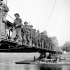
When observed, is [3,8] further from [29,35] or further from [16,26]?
[29,35]

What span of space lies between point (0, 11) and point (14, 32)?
2.64 meters

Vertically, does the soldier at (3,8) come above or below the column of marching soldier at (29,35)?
above

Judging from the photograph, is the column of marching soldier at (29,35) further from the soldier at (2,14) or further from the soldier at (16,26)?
the soldier at (2,14)

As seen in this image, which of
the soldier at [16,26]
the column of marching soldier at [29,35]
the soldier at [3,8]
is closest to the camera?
the soldier at [3,8]

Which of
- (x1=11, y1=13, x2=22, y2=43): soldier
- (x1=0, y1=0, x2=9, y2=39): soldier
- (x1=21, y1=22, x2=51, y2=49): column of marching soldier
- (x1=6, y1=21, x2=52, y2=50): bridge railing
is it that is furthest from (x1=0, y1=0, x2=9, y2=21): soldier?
(x1=21, y1=22, x2=51, y2=49): column of marching soldier

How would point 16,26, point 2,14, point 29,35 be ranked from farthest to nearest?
point 29,35 < point 16,26 < point 2,14

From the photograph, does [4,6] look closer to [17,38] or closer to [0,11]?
[0,11]

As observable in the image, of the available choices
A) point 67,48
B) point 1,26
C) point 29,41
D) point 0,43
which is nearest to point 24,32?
point 29,41

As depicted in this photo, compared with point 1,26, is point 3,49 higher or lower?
lower

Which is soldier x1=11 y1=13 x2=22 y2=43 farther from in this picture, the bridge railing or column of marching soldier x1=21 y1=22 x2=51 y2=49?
column of marching soldier x1=21 y1=22 x2=51 y2=49

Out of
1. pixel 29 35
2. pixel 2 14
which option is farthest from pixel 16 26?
pixel 29 35

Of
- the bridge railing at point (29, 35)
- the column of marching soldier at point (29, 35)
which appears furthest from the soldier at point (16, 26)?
the column of marching soldier at point (29, 35)

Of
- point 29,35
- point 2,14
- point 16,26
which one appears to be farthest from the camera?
point 29,35

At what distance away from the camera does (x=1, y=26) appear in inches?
296
